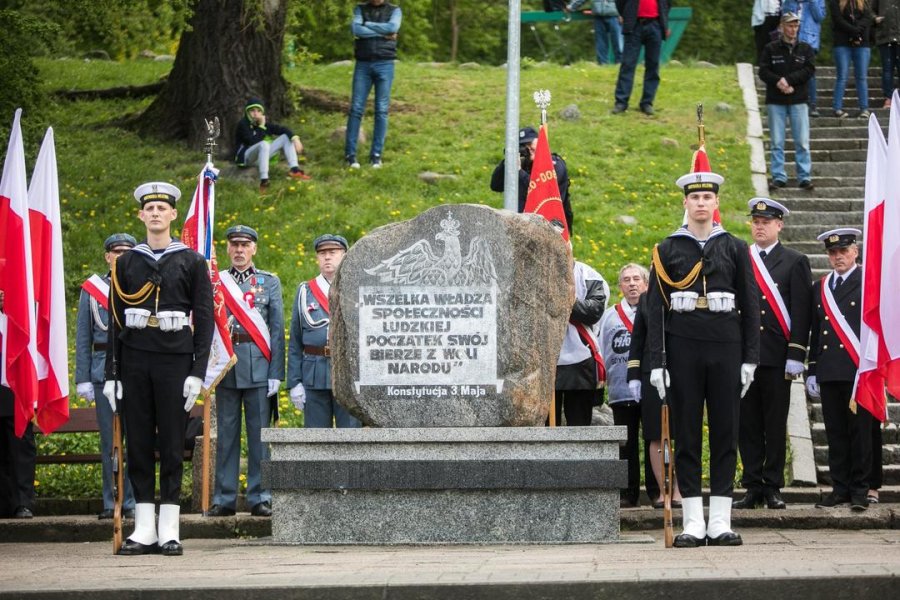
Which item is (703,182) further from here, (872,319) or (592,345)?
(592,345)

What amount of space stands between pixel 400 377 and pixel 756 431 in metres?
2.89

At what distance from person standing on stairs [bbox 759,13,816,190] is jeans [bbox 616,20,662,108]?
3291 millimetres

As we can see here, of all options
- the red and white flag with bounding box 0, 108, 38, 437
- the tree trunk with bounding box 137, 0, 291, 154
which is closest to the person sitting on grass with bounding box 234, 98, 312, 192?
the tree trunk with bounding box 137, 0, 291, 154

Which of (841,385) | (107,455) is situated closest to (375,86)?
(107,455)

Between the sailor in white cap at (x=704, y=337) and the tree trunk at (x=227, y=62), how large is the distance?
12637 millimetres

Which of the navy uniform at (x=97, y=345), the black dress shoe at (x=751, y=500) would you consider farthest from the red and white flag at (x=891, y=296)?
the navy uniform at (x=97, y=345)

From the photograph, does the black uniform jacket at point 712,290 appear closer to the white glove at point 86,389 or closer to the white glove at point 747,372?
the white glove at point 747,372

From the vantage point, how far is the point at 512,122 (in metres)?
15.4

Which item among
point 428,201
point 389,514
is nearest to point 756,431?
point 389,514

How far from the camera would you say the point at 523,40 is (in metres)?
41.3

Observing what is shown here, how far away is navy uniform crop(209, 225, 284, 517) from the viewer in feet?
36.9

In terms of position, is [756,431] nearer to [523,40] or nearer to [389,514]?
[389,514]

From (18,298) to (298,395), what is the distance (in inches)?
86.6

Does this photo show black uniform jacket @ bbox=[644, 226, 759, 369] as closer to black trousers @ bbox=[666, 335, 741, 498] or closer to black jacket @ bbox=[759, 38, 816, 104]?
black trousers @ bbox=[666, 335, 741, 498]
